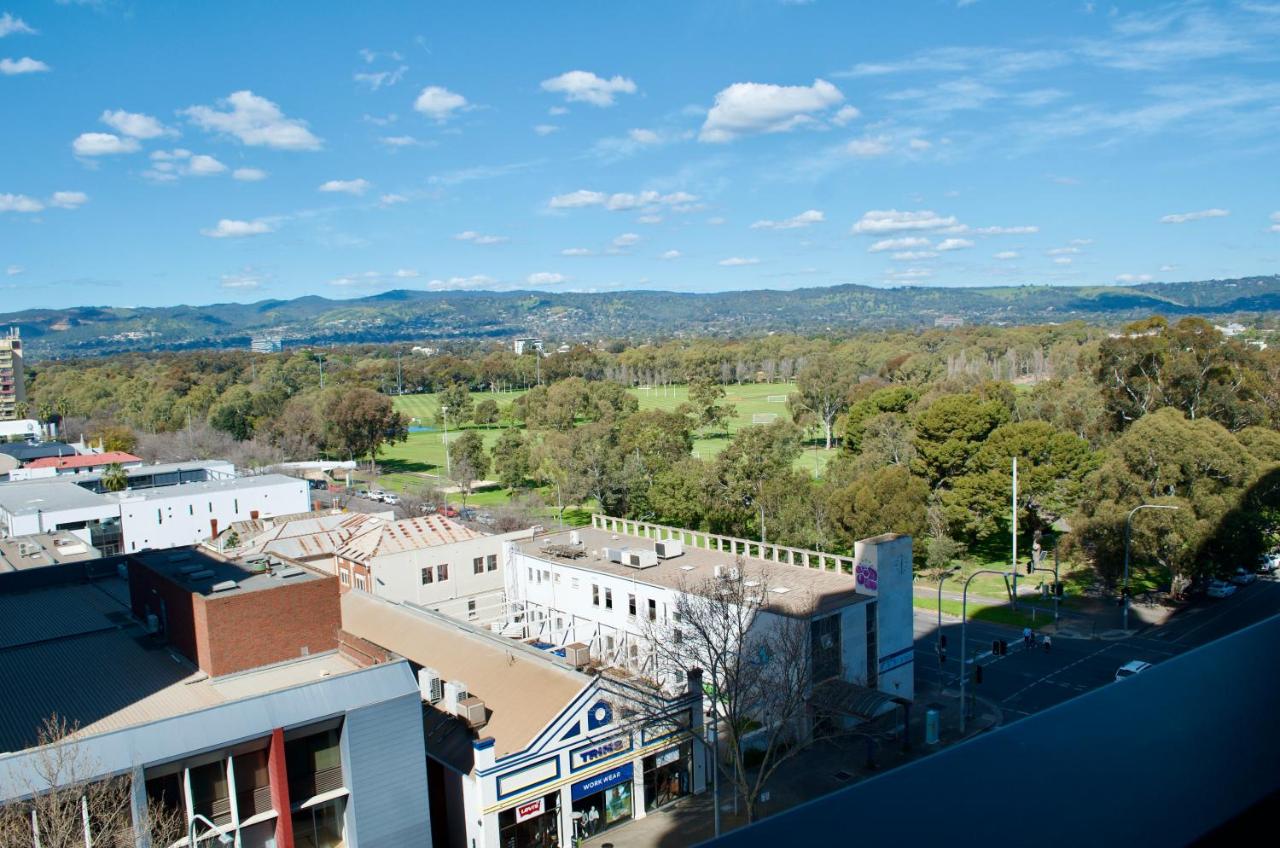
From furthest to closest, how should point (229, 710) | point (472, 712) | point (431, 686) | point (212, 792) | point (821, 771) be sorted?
point (821, 771)
point (431, 686)
point (472, 712)
point (212, 792)
point (229, 710)

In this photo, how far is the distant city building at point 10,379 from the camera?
122438 millimetres

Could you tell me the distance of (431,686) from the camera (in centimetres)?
2192

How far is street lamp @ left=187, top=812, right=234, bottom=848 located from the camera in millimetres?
15719

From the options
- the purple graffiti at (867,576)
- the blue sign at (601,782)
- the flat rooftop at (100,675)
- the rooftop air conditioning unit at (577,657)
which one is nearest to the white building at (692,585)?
the purple graffiti at (867,576)

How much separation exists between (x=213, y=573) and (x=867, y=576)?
18490 millimetres

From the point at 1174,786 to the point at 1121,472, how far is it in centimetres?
4136

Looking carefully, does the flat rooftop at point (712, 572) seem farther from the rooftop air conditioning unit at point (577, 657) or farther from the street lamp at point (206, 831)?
the street lamp at point (206, 831)

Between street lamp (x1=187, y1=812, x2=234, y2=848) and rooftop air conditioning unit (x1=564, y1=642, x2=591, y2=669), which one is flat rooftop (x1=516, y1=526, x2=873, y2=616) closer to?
rooftop air conditioning unit (x1=564, y1=642, x2=591, y2=669)

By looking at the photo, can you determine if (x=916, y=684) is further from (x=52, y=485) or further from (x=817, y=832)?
(x=52, y=485)

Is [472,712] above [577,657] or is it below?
below

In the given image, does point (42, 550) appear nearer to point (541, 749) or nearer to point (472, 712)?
point (472, 712)

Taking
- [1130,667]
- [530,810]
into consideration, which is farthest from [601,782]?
[1130,667]

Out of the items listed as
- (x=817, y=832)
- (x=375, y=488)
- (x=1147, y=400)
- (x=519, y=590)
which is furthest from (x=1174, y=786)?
(x=375, y=488)

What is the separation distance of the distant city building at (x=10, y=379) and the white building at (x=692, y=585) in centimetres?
11507
